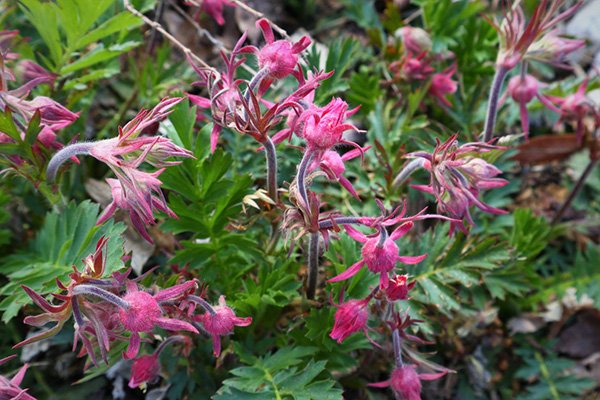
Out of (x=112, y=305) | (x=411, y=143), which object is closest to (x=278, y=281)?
(x=112, y=305)

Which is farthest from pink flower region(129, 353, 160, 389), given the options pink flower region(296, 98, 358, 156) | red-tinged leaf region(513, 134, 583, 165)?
red-tinged leaf region(513, 134, 583, 165)

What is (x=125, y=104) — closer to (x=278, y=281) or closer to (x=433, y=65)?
(x=278, y=281)

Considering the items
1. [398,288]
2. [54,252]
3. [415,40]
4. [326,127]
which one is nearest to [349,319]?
[398,288]

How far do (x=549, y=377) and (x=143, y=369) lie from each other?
179 cm

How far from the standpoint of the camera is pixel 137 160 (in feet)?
5.13

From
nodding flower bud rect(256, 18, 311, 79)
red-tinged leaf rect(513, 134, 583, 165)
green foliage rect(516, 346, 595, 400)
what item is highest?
nodding flower bud rect(256, 18, 311, 79)

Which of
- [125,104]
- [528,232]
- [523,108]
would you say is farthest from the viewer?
[125,104]

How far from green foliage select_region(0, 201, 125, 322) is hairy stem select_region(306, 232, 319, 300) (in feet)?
1.90

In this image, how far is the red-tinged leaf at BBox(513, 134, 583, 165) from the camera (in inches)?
127

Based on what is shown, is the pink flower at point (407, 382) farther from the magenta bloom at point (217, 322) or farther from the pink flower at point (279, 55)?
the pink flower at point (279, 55)

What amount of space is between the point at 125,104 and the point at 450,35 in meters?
1.62

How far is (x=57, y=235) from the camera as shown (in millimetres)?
2203

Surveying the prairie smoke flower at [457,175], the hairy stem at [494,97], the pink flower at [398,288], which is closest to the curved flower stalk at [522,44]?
the hairy stem at [494,97]

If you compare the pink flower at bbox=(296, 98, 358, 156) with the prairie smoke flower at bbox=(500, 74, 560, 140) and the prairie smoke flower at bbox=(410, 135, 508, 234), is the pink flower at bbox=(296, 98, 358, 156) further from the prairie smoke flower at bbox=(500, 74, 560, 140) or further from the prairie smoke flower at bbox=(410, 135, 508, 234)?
the prairie smoke flower at bbox=(500, 74, 560, 140)
